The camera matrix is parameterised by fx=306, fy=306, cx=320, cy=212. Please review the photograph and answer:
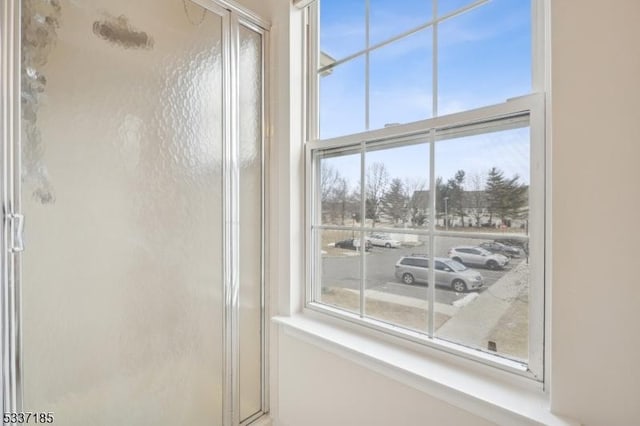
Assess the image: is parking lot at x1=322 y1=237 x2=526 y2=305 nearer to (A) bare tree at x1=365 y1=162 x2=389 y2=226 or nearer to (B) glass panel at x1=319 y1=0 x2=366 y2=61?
(A) bare tree at x1=365 y1=162 x2=389 y2=226

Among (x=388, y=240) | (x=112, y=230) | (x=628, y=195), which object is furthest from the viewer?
(x=388, y=240)

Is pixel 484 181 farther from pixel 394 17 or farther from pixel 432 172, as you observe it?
pixel 394 17

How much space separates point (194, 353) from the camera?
1255mm

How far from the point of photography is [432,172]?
1.03 m

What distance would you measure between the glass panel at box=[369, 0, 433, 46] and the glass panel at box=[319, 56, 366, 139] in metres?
0.11

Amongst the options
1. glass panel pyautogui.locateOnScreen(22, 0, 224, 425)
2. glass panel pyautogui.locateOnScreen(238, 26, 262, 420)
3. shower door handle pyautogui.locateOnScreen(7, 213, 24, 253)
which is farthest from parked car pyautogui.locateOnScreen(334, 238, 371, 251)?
shower door handle pyautogui.locateOnScreen(7, 213, 24, 253)

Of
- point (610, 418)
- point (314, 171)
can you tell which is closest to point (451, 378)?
point (610, 418)

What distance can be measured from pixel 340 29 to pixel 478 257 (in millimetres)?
1061

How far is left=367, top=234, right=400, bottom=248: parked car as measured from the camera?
1144 millimetres

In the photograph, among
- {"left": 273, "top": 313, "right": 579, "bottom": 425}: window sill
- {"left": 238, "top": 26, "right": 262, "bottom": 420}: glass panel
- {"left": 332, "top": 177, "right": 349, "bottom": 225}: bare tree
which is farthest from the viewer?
{"left": 238, "top": 26, "right": 262, "bottom": 420}: glass panel

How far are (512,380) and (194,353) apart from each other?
1131mm

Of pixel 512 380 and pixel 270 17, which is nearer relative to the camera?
pixel 512 380

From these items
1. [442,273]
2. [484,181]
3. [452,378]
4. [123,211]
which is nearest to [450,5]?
[484,181]

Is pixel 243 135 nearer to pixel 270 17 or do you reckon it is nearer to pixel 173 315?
pixel 270 17
